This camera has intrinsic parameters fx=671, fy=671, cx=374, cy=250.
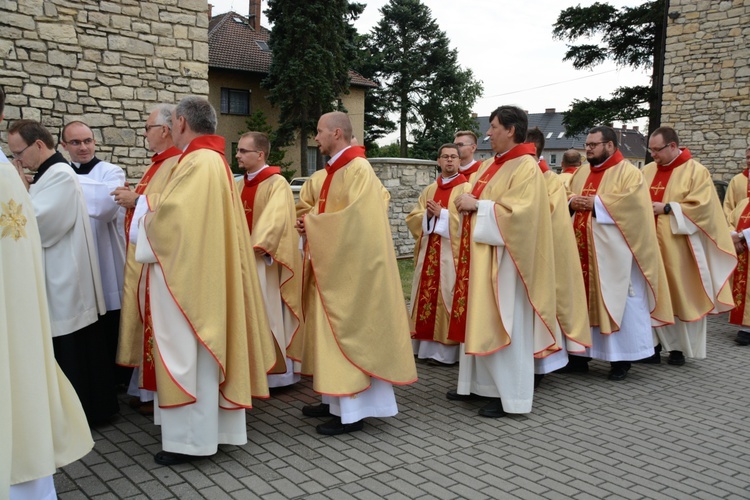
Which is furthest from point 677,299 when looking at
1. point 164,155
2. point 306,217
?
point 164,155

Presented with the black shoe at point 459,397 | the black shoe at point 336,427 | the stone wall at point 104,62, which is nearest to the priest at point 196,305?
the black shoe at point 336,427

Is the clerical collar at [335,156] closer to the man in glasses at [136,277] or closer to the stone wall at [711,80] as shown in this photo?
the man in glasses at [136,277]

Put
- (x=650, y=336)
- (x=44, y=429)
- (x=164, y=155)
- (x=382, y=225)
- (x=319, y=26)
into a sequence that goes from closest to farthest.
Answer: (x=44, y=429) → (x=382, y=225) → (x=164, y=155) → (x=650, y=336) → (x=319, y=26)

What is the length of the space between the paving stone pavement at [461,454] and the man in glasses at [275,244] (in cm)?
49

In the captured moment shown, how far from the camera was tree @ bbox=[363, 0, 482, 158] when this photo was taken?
4294 centimetres

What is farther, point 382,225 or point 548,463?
point 382,225

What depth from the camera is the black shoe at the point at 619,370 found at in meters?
6.12

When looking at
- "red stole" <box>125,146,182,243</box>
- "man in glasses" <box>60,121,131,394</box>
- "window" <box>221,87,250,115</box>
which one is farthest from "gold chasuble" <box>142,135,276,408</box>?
"window" <box>221,87,250,115</box>

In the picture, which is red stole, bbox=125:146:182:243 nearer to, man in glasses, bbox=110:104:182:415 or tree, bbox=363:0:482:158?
man in glasses, bbox=110:104:182:415

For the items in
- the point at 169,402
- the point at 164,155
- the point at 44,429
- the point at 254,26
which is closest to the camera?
the point at 44,429

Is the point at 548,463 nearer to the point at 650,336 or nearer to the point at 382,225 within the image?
the point at 382,225

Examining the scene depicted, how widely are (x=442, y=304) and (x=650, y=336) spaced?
6.31 ft

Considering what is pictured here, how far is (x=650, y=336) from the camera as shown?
616 centimetres

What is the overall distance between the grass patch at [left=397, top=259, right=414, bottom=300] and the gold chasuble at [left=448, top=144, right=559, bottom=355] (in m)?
5.09
